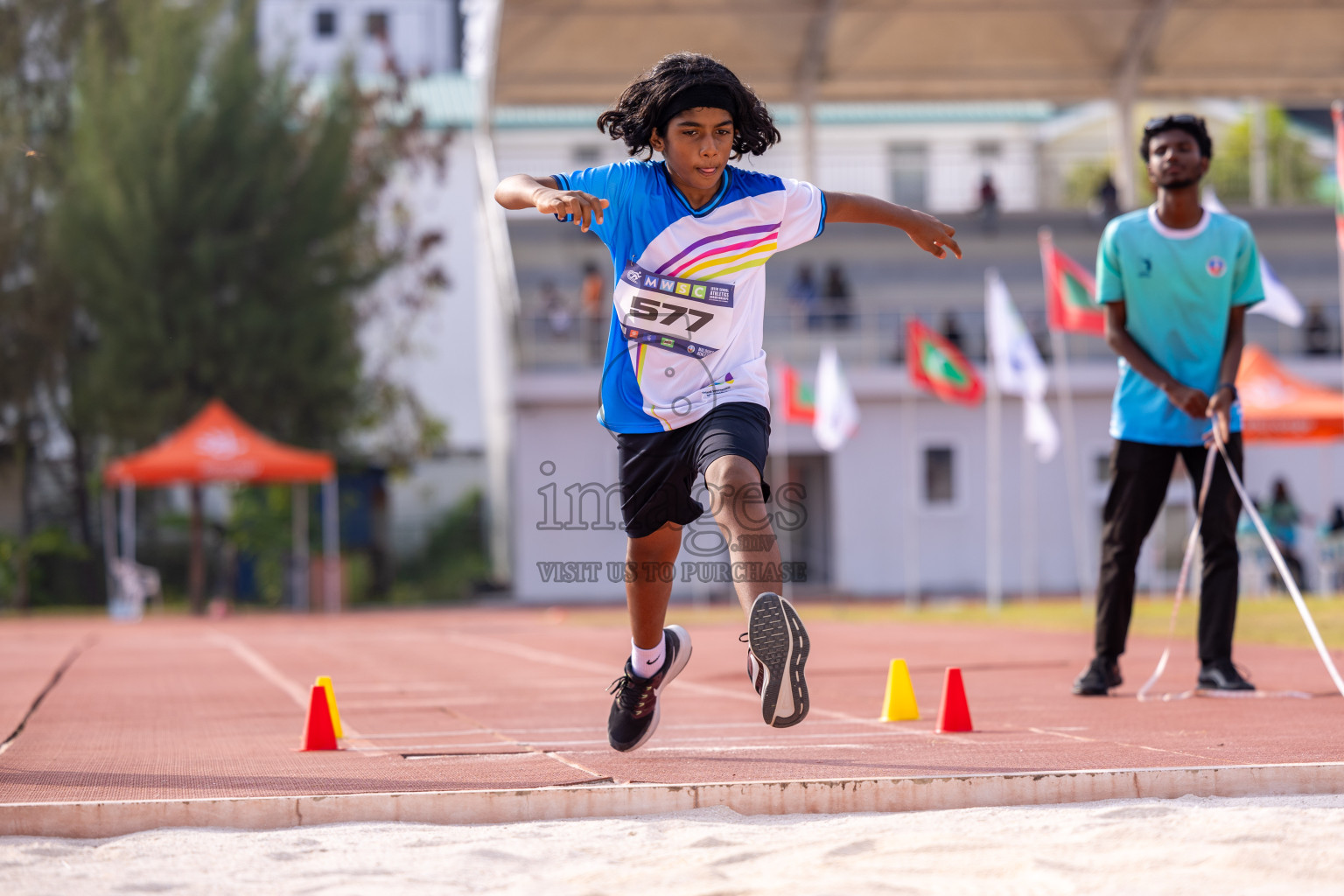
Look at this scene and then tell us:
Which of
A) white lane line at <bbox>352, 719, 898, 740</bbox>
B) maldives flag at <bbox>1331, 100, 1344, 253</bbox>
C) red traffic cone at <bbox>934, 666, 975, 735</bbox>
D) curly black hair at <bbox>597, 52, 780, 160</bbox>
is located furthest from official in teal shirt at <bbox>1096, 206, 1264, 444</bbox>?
curly black hair at <bbox>597, 52, 780, 160</bbox>

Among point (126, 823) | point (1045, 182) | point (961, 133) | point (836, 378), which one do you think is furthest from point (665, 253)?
point (961, 133)

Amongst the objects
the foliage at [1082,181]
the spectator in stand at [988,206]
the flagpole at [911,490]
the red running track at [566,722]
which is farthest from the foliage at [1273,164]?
the red running track at [566,722]

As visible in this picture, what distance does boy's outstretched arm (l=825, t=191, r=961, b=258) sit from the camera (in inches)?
195

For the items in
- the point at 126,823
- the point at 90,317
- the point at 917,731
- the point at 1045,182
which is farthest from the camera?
the point at 1045,182

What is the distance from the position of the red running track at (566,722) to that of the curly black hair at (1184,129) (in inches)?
93.1

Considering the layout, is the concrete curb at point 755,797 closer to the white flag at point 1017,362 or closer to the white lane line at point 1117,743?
the white lane line at point 1117,743

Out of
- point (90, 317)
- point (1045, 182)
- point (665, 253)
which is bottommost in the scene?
point (665, 253)

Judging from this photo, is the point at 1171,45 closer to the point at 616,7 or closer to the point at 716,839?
the point at 616,7

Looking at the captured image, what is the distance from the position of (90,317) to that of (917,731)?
2620cm

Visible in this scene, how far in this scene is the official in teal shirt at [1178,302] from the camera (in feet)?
22.4

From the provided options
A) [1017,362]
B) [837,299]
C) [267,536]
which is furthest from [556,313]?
[1017,362]

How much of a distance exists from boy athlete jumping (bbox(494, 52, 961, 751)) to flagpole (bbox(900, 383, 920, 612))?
25208mm

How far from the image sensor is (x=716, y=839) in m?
3.71

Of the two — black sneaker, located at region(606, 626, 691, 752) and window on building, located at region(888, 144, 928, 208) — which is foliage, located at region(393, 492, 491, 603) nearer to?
window on building, located at region(888, 144, 928, 208)
